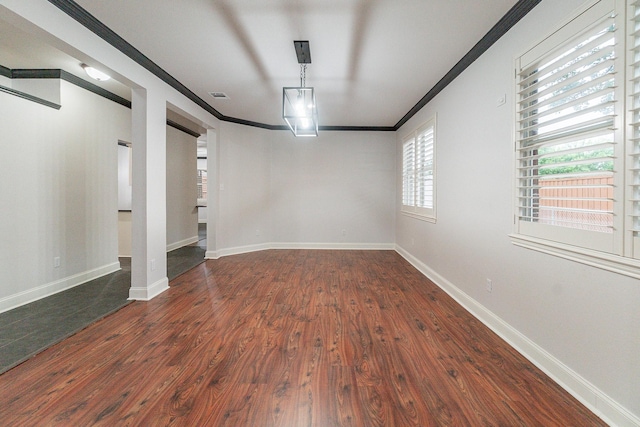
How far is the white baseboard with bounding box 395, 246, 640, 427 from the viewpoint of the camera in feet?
4.68

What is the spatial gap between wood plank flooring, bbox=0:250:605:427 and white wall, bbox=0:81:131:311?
4.16 feet

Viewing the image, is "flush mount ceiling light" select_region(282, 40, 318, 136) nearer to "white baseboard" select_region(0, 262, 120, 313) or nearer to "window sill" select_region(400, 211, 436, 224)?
"window sill" select_region(400, 211, 436, 224)

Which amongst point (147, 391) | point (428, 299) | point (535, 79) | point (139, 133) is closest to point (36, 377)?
point (147, 391)

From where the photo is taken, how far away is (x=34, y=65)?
3137mm

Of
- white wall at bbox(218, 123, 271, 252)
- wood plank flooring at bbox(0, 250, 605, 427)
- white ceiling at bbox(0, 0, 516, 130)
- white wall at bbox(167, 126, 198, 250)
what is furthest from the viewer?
white wall at bbox(167, 126, 198, 250)

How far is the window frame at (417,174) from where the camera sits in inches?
158

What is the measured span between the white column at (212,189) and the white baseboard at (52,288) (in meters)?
1.49

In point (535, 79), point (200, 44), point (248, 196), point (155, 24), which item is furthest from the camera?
point (248, 196)

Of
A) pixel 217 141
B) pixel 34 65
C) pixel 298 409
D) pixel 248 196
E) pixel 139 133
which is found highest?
pixel 34 65

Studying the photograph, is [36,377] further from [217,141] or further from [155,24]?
[217,141]

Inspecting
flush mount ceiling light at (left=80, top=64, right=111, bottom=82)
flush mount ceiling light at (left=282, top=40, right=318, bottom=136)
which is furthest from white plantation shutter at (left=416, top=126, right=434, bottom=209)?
flush mount ceiling light at (left=80, top=64, right=111, bottom=82)

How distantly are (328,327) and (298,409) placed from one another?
1.00 metres

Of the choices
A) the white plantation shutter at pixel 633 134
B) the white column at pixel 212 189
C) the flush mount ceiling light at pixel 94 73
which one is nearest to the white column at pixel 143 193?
the flush mount ceiling light at pixel 94 73

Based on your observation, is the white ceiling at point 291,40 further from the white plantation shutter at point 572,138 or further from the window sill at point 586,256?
the window sill at point 586,256
